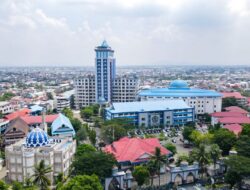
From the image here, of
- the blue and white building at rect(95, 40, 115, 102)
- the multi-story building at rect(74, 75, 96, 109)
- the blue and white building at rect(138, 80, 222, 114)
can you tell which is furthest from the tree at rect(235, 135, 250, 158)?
the multi-story building at rect(74, 75, 96, 109)

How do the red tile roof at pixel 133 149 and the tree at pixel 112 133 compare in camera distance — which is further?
the tree at pixel 112 133

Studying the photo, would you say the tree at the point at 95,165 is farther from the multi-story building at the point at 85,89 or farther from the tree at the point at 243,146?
the multi-story building at the point at 85,89

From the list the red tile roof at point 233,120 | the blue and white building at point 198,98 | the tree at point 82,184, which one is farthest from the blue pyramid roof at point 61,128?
the blue and white building at point 198,98

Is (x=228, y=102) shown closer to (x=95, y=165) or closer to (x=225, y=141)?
(x=225, y=141)

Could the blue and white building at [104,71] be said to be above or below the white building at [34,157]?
above

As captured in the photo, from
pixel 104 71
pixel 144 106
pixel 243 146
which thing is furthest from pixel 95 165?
pixel 104 71

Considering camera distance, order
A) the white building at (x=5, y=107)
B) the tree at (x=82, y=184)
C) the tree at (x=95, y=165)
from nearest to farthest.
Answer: the tree at (x=82, y=184)
the tree at (x=95, y=165)
the white building at (x=5, y=107)

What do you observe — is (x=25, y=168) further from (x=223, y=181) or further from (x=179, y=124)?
(x=179, y=124)
